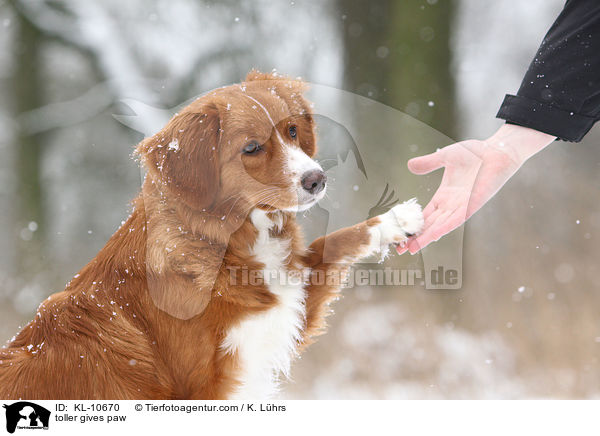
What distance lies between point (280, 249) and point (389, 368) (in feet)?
4.48

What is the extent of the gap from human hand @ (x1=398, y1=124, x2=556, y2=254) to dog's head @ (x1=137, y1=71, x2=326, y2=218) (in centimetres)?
49

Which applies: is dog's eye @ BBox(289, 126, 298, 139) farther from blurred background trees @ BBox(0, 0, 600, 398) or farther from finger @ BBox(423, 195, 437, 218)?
blurred background trees @ BBox(0, 0, 600, 398)

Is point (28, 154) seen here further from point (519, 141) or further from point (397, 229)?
point (519, 141)

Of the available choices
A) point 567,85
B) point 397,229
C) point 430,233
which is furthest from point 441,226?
point 567,85

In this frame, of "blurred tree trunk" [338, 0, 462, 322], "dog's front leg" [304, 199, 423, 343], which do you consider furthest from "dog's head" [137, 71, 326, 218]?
"blurred tree trunk" [338, 0, 462, 322]

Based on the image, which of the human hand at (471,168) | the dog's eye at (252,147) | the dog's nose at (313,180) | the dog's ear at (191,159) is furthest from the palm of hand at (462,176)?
the dog's ear at (191,159)

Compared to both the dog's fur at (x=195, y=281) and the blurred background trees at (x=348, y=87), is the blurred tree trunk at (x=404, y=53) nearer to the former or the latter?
the blurred background trees at (x=348, y=87)

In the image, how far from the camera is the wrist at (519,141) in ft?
5.67
